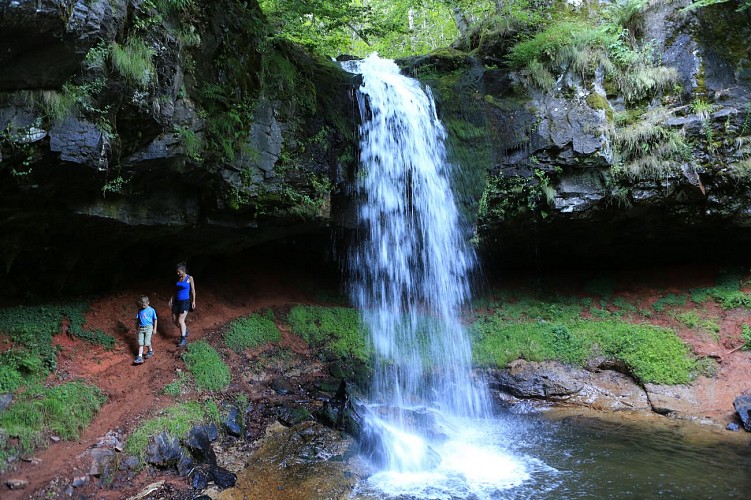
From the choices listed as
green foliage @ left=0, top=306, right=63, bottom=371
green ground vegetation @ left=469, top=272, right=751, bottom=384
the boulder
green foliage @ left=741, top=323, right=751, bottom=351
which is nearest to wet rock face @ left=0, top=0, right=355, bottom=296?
green foliage @ left=0, top=306, right=63, bottom=371

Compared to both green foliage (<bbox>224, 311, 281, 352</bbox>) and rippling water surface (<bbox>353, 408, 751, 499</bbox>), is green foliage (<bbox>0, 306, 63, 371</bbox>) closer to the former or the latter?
green foliage (<bbox>224, 311, 281, 352</bbox>)

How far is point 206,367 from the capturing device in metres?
9.33

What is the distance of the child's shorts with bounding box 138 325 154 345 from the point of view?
359 inches

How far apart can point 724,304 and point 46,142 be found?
49.6 feet

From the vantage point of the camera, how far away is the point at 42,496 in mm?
5648

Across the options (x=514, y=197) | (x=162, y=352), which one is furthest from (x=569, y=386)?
(x=162, y=352)

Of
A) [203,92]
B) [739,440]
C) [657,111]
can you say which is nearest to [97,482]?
[203,92]

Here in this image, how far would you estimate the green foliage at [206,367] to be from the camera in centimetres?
901

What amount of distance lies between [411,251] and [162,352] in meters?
6.45

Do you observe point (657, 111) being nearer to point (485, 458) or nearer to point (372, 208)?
point (372, 208)

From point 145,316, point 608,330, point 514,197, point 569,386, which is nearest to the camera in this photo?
point 145,316

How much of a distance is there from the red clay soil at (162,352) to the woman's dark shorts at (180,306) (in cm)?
71

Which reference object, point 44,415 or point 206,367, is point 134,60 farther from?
point 206,367

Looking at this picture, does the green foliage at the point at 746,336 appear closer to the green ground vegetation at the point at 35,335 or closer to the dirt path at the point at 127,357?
the dirt path at the point at 127,357
